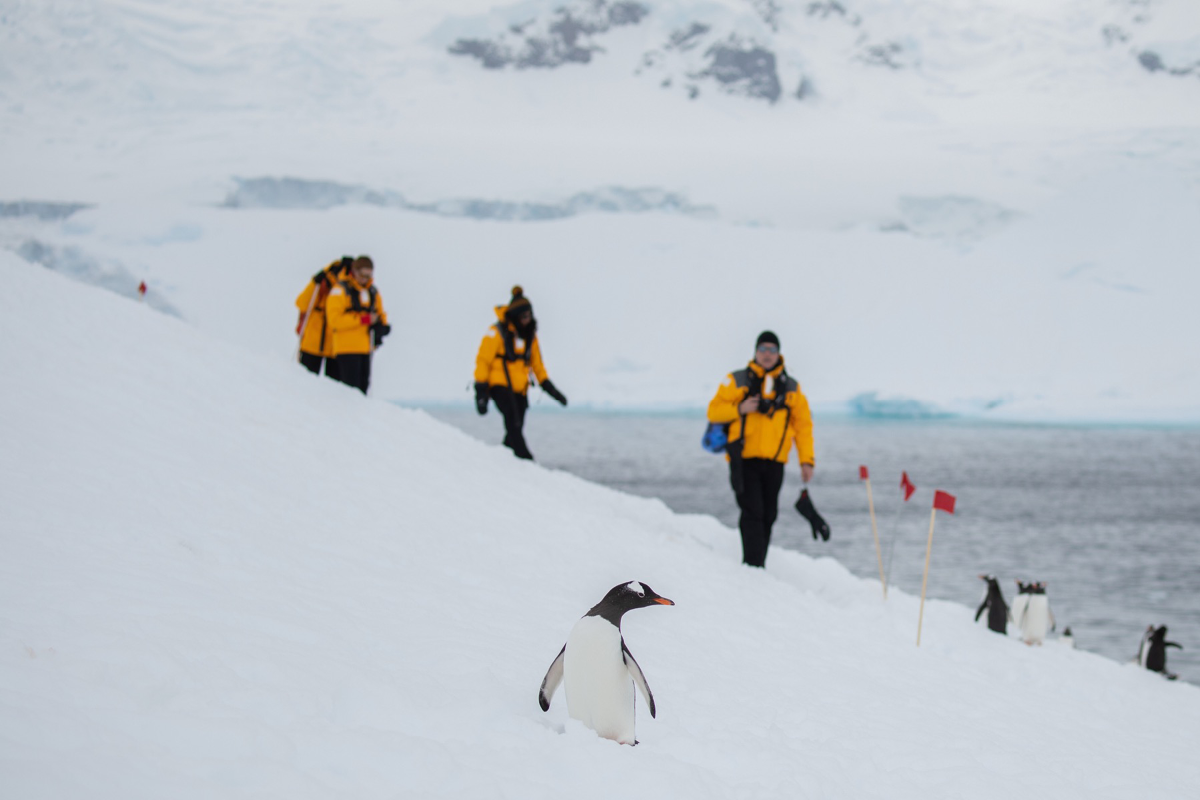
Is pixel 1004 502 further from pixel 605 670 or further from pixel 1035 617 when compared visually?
pixel 605 670

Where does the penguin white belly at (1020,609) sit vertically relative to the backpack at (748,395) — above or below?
below

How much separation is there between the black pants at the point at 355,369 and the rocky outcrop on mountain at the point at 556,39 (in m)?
87.9

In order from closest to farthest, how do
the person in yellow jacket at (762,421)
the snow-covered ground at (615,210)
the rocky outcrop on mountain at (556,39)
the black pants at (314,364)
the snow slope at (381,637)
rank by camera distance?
1. the snow slope at (381,637)
2. the person in yellow jacket at (762,421)
3. the black pants at (314,364)
4. the snow-covered ground at (615,210)
5. the rocky outcrop on mountain at (556,39)

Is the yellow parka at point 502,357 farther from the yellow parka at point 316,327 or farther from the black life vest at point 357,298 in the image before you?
the yellow parka at point 316,327

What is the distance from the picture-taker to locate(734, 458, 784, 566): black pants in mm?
5707

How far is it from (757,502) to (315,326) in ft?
12.9

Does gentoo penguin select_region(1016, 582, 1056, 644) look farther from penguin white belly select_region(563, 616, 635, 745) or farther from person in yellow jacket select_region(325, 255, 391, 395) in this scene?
penguin white belly select_region(563, 616, 635, 745)

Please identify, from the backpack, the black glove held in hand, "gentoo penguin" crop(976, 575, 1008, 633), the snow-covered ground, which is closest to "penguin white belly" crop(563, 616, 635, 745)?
the backpack

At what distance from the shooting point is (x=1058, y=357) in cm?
3953

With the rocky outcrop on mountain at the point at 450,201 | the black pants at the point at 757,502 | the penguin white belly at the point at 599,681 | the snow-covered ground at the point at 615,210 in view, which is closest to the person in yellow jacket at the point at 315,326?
the black pants at the point at 757,502

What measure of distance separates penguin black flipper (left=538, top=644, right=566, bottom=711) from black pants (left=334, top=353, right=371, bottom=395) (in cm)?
493

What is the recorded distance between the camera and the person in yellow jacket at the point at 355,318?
682 centimetres

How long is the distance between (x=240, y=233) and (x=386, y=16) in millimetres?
52366

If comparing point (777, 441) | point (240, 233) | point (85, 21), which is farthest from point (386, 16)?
point (777, 441)
